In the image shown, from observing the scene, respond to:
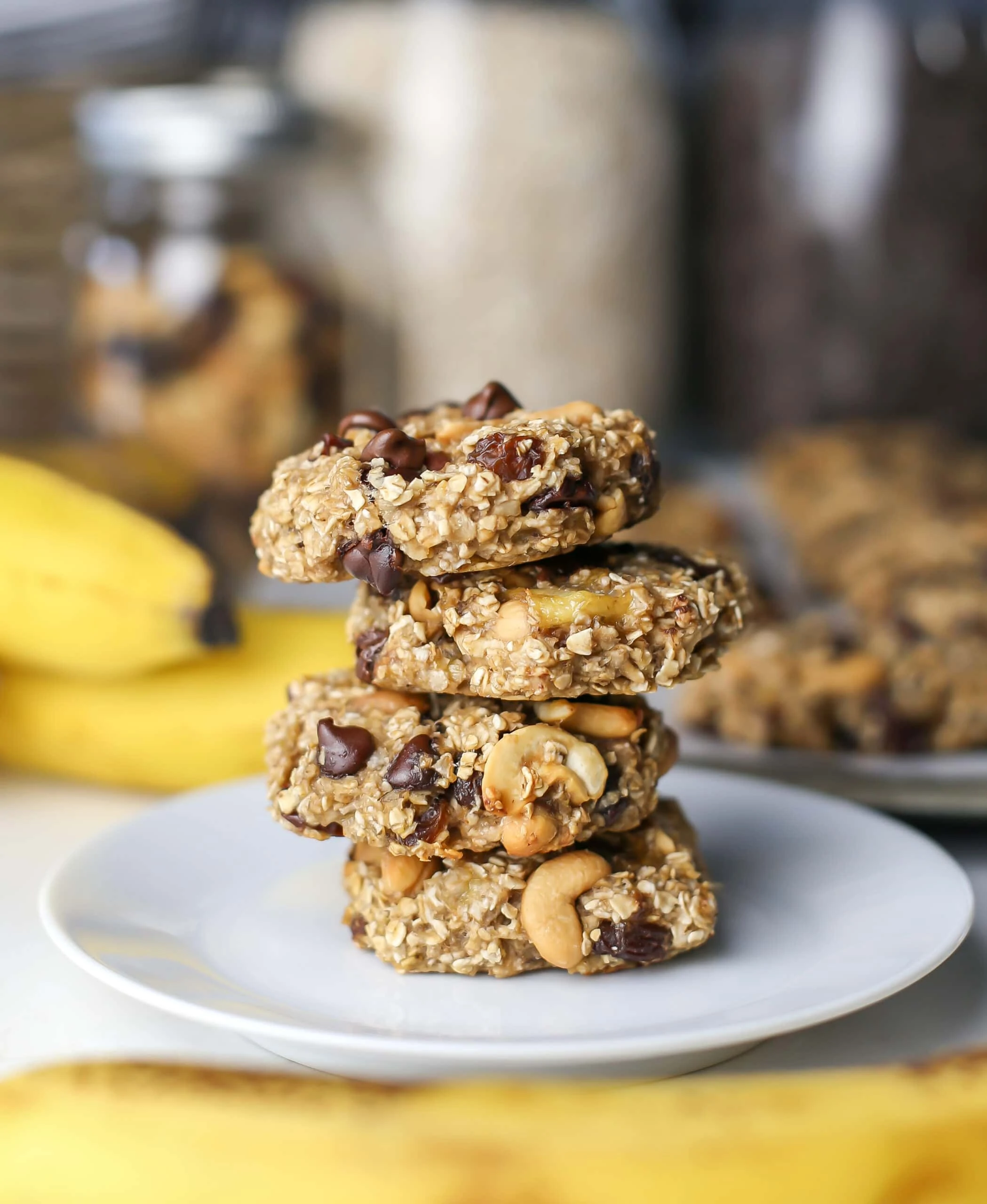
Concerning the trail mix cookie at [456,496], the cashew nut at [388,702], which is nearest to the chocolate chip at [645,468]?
the trail mix cookie at [456,496]

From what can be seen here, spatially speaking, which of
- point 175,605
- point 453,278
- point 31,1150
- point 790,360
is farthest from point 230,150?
point 31,1150

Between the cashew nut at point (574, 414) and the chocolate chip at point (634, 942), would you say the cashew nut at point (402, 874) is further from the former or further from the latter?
the cashew nut at point (574, 414)

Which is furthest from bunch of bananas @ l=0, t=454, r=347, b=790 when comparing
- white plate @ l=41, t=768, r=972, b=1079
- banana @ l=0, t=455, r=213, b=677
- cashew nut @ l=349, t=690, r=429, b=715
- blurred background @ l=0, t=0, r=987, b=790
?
blurred background @ l=0, t=0, r=987, b=790

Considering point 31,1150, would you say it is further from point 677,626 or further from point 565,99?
point 565,99

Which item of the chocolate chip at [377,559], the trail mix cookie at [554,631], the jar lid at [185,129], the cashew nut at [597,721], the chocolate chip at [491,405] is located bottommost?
the cashew nut at [597,721]

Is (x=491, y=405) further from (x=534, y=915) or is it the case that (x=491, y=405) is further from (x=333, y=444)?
(x=534, y=915)

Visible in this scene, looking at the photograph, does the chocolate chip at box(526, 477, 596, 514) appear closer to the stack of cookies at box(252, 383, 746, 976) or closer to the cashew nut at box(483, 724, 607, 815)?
the stack of cookies at box(252, 383, 746, 976)
